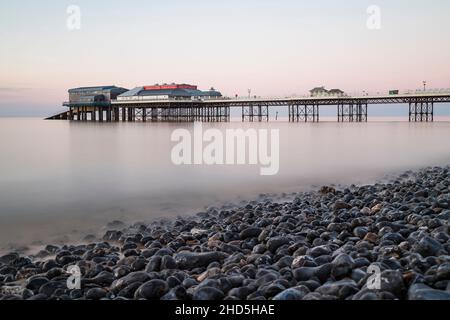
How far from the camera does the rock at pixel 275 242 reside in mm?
4504

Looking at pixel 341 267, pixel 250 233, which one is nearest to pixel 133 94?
pixel 250 233

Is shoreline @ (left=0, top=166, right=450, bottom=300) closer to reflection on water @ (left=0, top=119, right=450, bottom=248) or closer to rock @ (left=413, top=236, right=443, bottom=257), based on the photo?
rock @ (left=413, top=236, right=443, bottom=257)

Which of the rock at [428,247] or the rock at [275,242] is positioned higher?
the rock at [428,247]

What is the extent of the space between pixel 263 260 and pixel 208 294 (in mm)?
976

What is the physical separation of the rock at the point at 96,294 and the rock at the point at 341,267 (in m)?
1.80

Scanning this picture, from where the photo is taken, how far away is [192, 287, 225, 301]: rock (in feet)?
10.5

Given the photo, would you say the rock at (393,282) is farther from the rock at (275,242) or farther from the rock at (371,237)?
the rock at (275,242)

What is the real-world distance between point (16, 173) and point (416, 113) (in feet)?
187

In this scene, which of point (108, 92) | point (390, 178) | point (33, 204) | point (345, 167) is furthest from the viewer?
point (108, 92)

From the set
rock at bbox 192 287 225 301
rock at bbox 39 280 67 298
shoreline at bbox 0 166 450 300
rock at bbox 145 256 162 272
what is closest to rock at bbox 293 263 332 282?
shoreline at bbox 0 166 450 300

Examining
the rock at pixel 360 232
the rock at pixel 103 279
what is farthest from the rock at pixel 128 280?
the rock at pixel 360 232

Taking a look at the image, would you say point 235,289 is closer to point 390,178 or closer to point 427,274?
point 427,274
